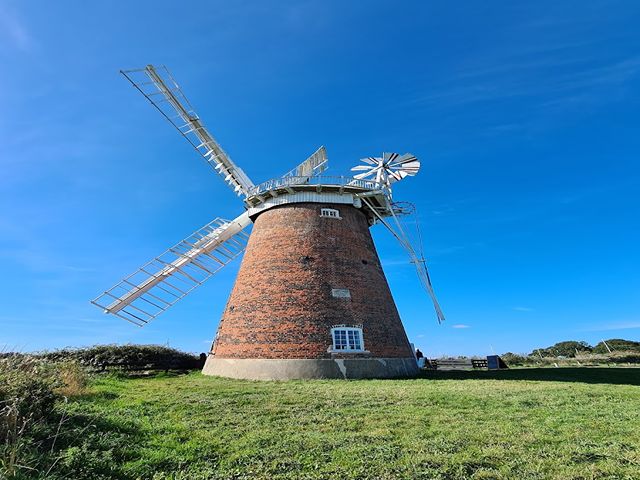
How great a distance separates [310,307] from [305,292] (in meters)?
0.75

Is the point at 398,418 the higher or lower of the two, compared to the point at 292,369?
lower

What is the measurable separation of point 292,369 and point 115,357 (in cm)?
1018

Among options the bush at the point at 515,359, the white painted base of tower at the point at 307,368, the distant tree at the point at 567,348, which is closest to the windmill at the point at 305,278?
the white painted base of tower at the point at 307,368

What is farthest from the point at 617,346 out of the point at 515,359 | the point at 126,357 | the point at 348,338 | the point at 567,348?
the point at 126,357

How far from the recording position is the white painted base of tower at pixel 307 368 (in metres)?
15.5

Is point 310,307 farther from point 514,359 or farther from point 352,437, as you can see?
point 514,359

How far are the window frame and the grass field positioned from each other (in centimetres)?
539

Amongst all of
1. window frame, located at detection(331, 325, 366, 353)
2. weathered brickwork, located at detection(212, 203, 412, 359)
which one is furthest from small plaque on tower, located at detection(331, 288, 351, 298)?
window frame, located at detection(331, 325, 366, 353)

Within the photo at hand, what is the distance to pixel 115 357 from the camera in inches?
762

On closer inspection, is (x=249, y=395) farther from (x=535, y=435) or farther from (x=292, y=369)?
(x=535, y=435)

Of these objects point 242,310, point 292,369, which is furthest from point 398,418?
point 242,310

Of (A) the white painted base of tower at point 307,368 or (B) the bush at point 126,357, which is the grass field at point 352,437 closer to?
(A) the white painted base of tower at point 307,368

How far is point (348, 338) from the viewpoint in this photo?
1652 cm

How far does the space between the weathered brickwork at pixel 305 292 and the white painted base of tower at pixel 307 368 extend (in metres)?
0.28
